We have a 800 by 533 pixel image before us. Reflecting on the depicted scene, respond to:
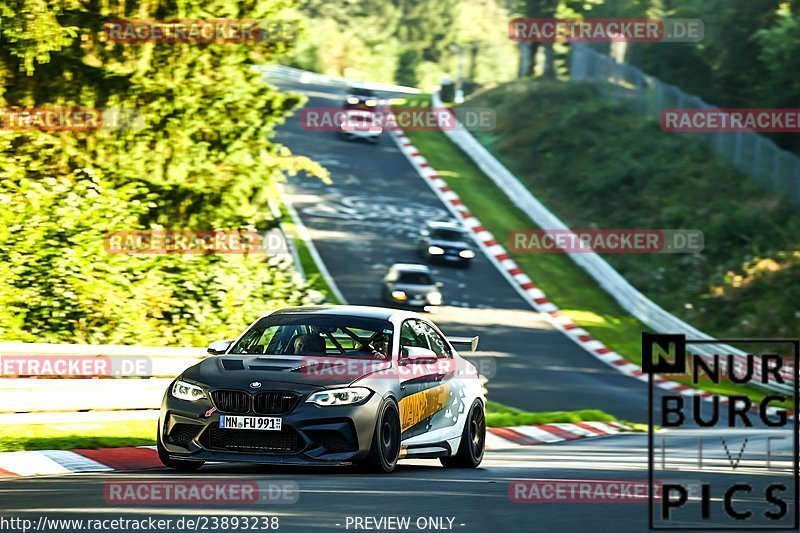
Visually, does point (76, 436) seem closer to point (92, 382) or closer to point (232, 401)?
point (92, 382)

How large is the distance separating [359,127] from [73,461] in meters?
48.3

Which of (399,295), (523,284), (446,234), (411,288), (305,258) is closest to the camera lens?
(399,295)

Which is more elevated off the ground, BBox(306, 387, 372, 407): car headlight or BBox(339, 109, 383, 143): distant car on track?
BBox(306, 387, 372, 407): car headlight

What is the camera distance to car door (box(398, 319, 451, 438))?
11.9 metres

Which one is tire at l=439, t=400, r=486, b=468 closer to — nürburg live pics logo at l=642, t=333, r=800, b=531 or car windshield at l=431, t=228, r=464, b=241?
nürburg live pics logo at l=642, t=333, r=800, b=531

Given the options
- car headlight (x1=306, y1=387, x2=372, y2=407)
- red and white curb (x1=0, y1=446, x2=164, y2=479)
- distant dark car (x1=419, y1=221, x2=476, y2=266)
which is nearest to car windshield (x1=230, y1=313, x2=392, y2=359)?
car headlight (x1=306, y1=387, x2=372, y2=407)

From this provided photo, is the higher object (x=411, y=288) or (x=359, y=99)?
(x=359, y=99)

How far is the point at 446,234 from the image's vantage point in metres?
43.9

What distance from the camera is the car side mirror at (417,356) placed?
12.3m

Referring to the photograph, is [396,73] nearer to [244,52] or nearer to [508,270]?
[508,270]

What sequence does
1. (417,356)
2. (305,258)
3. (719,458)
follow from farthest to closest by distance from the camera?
(305,258)
(719,458)
(417,356)

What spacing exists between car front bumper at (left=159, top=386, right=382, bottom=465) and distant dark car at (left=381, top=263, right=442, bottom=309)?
25.3 meters

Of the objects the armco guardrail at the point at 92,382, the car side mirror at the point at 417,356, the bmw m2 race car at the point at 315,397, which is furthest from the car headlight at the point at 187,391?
the armco guardrail at the point at 92,382

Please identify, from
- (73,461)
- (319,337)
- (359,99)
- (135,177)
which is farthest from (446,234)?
(73,461)
